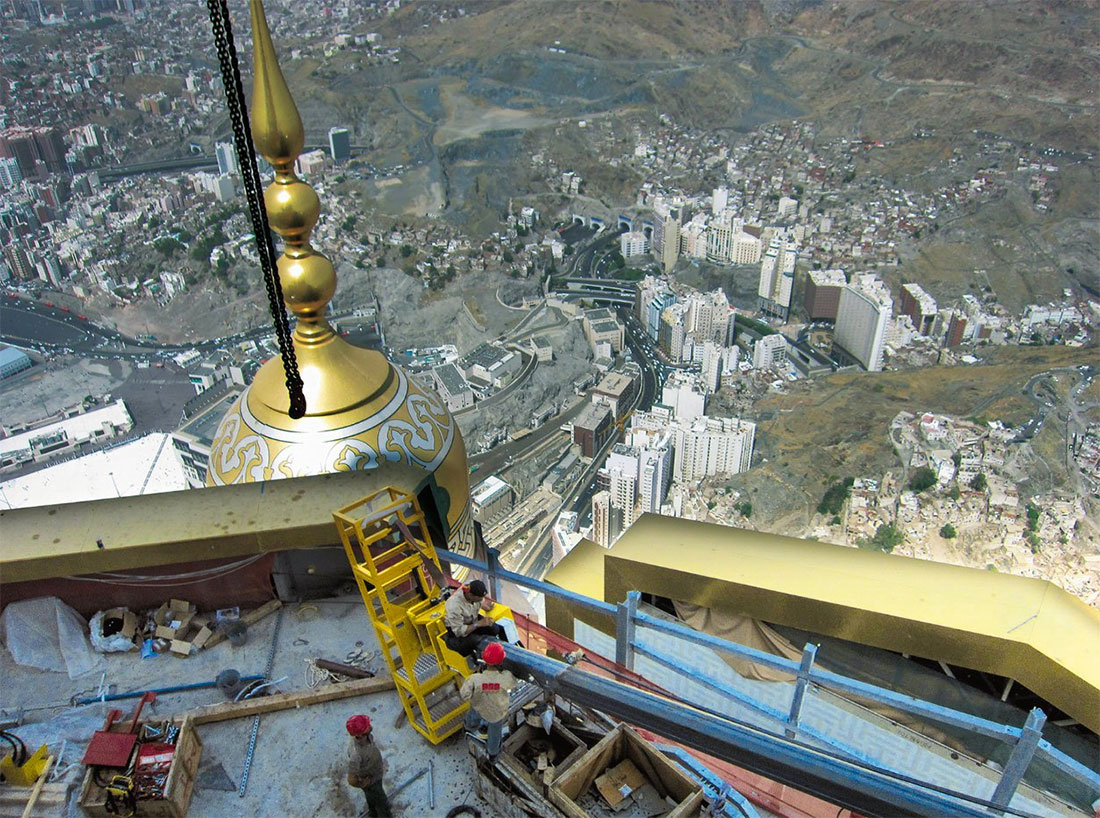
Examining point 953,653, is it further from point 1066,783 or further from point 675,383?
point 675,383

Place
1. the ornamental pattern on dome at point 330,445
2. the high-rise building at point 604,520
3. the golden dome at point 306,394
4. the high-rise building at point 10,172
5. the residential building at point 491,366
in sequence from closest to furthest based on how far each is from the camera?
the golden dome at point 306,394
the ornamental pattern on dome at point 330,445
the high-rise building at point 604,520
the residential building at point 491,366
the high-rise building at point 10,172

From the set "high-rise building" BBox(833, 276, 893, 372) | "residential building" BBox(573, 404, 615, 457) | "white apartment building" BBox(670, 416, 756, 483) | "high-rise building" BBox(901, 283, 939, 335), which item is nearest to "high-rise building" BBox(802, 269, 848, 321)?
"high-rise building" BBox(833, 276, 893, 372)

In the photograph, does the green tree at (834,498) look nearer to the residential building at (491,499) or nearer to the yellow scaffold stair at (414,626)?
the residential building at (491,499)

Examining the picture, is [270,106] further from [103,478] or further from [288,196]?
[103,478]

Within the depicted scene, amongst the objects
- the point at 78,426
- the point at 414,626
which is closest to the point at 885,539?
the point at 414,626

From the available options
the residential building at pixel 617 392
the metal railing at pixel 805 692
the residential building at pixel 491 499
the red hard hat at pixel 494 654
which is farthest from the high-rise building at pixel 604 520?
the red hard hat at pixel 494 654
